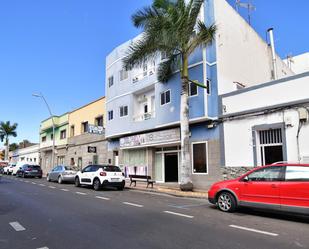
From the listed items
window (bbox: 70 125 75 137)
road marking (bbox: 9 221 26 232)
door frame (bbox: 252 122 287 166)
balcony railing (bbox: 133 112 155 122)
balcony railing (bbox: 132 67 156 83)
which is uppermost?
balcony railing (bbox: 132 67 156 83)

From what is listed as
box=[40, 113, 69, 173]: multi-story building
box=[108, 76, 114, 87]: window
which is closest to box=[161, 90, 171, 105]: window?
box=[108, 76, 114, 87]: window

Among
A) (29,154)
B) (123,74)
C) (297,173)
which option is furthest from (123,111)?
(29,154)

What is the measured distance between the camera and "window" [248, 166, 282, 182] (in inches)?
341

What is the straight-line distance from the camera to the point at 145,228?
6.99m

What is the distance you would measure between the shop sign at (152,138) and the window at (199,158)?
1401 millimetres

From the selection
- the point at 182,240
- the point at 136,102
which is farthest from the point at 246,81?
the point at 182,240

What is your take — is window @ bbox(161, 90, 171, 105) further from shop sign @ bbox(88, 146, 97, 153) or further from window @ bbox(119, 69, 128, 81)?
shop sign @ bbox(88, 146, 97, 153)

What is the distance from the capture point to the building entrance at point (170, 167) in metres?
21.2

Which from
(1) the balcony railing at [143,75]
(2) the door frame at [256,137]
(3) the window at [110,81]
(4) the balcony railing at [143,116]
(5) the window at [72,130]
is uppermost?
(3) the window at [110,81]

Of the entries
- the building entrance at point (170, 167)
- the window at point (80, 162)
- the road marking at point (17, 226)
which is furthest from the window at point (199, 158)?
the window at point (80, 162)

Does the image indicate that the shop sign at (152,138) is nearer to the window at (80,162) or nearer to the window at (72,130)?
the window at (80,162)

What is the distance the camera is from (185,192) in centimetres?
1527

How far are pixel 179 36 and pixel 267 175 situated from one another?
9821 mm

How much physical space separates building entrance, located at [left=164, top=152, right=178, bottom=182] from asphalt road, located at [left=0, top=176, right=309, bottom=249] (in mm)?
10979
